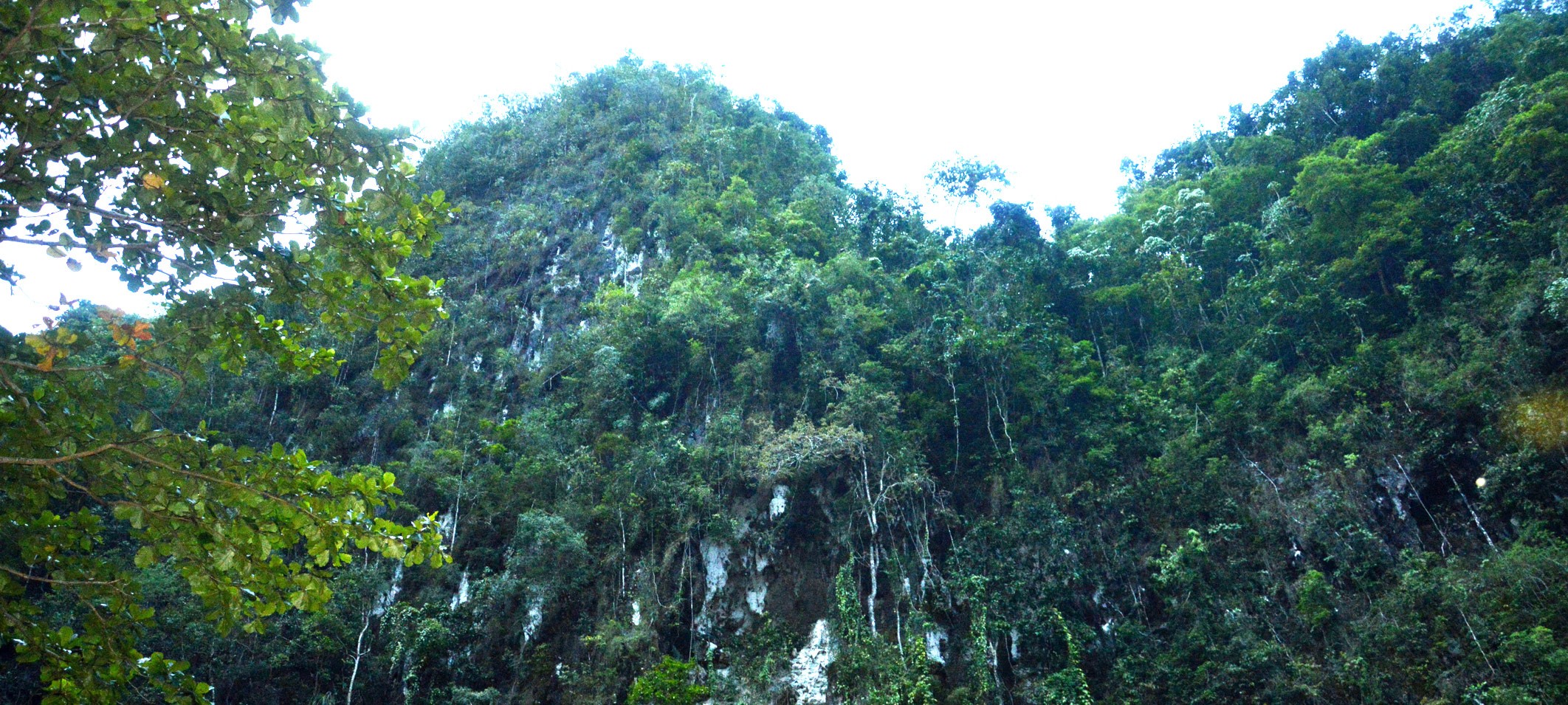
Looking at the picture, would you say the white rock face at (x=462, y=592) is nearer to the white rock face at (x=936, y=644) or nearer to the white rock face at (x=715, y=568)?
the white rock face at (x=715, y=568)

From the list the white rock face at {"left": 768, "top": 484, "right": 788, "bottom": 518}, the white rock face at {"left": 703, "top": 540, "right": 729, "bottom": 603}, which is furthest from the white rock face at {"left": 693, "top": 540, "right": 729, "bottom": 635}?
the white rock face at {"left": 768, "top": 484, "right": 788, "bottom": 518}

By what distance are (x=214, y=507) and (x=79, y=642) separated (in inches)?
22.1

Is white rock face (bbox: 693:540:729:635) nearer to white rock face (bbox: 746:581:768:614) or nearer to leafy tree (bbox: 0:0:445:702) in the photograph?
white rock face (bbox: 746:581:768:614)

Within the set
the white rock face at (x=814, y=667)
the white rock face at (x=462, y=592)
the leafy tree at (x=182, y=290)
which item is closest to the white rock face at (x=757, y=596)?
the white rock face at (x=814, y=667)

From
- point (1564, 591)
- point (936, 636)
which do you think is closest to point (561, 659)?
point (936, 636)

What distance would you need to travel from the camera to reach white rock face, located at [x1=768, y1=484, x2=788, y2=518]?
12633 mm

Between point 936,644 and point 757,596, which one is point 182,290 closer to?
point 757,596

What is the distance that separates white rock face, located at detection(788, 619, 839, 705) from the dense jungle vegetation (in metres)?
0.04

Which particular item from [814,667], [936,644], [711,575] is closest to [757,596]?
[711,575]

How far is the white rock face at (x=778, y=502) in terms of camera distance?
1263 cm

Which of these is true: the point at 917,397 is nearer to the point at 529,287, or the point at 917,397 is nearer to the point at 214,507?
the point at 529,287

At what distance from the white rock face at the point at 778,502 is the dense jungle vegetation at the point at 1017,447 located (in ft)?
0.11

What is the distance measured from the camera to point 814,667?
11.0m

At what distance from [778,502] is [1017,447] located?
3.89 metres
